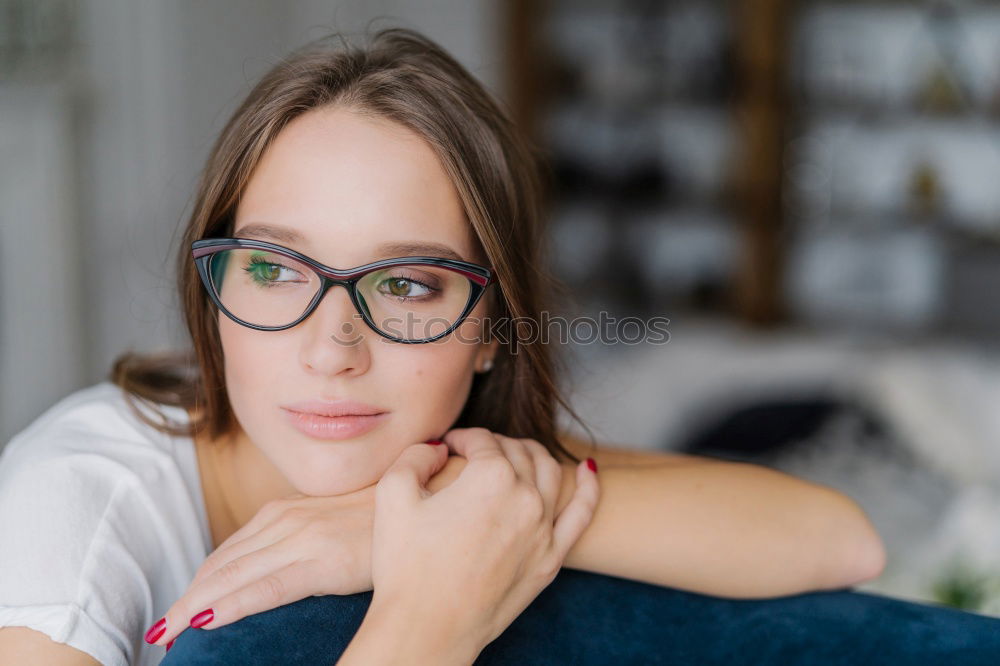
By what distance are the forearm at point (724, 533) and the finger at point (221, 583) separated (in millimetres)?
292

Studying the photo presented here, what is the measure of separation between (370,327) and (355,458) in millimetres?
139

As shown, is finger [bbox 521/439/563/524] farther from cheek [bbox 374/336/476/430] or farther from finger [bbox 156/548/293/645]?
finger [bbox 156/548/293/645]

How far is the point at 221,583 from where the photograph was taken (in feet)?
2.71

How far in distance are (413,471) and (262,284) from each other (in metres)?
0.26

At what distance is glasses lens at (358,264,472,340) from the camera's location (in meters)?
0.97

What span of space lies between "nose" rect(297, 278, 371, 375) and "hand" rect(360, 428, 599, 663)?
0.35 ft

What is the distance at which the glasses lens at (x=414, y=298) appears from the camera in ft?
3.18

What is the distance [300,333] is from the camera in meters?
0.98

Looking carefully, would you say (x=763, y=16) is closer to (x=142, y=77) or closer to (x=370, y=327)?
(x=142, y=77)

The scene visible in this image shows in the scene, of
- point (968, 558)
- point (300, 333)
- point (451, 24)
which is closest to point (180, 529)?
point (300, 333)

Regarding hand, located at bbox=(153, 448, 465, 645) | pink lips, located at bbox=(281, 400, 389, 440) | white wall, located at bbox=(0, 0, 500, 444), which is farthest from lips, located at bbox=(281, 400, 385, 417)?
white wall, located at bbox=(0, 0, 500, 444)

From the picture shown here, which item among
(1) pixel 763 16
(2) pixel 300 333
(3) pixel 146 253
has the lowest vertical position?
(3) pixel 146 253

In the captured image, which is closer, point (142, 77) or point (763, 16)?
point (142, 77)

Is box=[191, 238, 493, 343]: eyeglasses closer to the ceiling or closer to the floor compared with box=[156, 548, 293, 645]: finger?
closer to the ceiling
